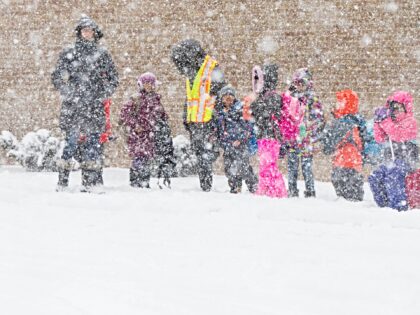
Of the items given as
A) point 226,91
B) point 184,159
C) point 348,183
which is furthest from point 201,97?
point 184,159

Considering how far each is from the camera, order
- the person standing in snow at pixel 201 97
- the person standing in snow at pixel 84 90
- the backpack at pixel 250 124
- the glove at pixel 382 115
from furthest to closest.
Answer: the backpack at pixel 250 124
the person standing in snow at pixel 201 97
the person standing in snow at pixel 84 90
the glove at pixel 382 115

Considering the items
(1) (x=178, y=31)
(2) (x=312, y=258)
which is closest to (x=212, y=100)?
(2) (x=312, y=258)

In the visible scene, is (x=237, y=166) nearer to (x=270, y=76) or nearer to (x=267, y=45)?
(x=270, y=76)

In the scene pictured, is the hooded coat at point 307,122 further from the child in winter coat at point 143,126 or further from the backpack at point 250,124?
the child in winter coat at point 143,126

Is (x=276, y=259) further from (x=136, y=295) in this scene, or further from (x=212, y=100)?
(x=212, y=100)

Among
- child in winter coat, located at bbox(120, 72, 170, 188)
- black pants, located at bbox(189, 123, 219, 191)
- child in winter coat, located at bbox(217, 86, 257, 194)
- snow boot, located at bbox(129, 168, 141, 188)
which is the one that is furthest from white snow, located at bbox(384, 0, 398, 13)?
snow boot, located at bbox(129, 168, 141, 188)

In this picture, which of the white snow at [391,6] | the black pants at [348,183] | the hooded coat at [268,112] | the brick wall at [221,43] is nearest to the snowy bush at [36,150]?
the brick wall at [221,43]

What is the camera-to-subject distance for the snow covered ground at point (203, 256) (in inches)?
136

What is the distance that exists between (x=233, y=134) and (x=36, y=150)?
Answer: 5191 mm

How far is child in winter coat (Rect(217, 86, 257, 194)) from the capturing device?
27.2 feet

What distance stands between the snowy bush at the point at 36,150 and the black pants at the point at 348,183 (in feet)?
17.8

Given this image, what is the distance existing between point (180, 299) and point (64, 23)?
35.1ft

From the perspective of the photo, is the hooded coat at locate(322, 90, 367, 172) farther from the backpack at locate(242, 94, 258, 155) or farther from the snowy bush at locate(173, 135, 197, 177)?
the snowy bush at locate(173, 135, 197, 177)

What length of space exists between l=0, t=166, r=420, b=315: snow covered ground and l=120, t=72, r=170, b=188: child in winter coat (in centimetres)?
146
